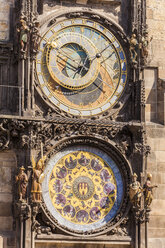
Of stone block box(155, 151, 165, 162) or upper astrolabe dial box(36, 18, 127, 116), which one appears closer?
upper astrolabe dial box(36, 18, 127, 116)

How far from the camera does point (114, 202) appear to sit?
2091 centimetres

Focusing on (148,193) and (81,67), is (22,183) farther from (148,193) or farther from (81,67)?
(81,67)

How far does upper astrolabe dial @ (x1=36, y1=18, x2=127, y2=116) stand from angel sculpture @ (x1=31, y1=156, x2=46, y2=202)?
1.55 metres

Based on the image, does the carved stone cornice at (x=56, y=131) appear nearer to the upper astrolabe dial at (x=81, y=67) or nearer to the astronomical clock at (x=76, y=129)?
the astronomical clock at (x=76, y=129)

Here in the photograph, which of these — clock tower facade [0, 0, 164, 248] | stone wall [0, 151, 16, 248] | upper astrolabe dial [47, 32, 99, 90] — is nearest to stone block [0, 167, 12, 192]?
stone wall [0, 151, 16, 248]

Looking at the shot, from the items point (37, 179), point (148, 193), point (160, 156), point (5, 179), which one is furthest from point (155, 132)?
point (5, 179)

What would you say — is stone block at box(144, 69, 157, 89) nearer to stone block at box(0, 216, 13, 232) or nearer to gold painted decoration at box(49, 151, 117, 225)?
gold painted decoration at box(49, 151, 117, 225)

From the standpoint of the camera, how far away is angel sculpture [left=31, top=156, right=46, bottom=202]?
20.0m

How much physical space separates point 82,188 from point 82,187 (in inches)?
1.0

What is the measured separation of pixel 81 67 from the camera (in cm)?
2128

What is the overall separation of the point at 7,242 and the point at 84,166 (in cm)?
242

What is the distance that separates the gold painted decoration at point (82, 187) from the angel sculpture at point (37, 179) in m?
0.53

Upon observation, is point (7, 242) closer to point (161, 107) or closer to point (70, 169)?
point (70, 169)

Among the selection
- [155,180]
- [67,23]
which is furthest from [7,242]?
[67,23]
